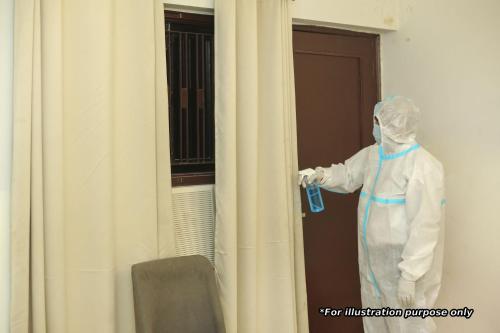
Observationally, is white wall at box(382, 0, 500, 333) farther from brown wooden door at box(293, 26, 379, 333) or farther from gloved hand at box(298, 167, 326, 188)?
gloved hand at box(298, 167, 326, 188)

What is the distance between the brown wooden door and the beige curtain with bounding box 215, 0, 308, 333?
250 millimetres

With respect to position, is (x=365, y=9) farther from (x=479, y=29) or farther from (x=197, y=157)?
(x=197, y=157)

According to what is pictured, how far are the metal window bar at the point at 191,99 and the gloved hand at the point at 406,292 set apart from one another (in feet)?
3.49

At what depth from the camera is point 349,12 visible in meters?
2.81

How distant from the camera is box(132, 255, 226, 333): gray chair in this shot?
6.64ft

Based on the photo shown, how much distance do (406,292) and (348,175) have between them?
69 cm

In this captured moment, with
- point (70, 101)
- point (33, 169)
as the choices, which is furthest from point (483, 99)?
point (33, 169)

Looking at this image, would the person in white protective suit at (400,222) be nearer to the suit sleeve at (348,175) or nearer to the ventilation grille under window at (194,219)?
the suit sleeve at (348,175)

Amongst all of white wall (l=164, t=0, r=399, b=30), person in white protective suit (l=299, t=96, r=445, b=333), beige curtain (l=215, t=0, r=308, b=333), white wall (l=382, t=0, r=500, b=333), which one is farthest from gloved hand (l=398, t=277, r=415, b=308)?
white wall (l=164, t=0, r=399, b=30)

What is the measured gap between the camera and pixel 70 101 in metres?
2.05

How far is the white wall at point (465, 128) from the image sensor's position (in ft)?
8.27

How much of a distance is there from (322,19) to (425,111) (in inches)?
31.3

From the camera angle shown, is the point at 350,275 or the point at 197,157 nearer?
the point at 197,157

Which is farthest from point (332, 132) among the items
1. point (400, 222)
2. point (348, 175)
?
point (400, 222)
